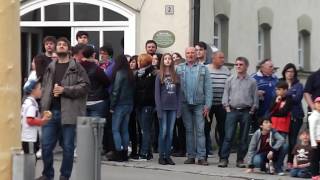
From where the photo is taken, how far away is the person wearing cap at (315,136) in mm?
10023

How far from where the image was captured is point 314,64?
23.3m

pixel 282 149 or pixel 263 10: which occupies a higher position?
pixel 263 10

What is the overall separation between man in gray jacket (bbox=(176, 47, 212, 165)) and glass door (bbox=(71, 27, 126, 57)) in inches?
173

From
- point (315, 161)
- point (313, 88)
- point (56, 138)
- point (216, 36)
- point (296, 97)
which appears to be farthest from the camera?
point (216, 36)

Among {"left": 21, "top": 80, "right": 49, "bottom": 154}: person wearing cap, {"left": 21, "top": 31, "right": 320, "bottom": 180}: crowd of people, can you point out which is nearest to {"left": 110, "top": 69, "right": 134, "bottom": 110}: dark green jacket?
{"left": 21, "top": 31, "right": 320, "bottom": 180}: crowd of people

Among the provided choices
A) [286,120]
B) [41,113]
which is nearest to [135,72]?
[286,120]

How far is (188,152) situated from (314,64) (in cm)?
1193

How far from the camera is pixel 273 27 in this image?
20.5 meters

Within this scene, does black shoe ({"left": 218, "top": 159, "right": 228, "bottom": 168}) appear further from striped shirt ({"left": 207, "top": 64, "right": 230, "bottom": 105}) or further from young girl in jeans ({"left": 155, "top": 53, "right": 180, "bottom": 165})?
striped shirt ({"left": 207, "top": 64, "right": 230, "bottom": 105})

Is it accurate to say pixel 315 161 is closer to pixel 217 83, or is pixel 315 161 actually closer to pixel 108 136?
pixel 217 83

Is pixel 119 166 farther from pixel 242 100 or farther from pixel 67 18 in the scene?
pixel 67 18

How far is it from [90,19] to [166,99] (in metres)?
5.26

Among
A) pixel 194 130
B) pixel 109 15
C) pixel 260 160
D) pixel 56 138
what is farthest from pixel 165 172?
pixel 109 15

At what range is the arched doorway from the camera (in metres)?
16.3
